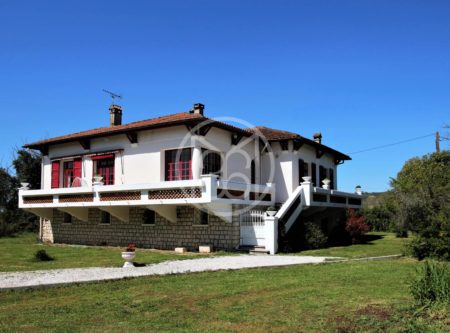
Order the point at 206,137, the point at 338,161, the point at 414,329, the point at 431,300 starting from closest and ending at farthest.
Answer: the point at 414,329
the point at 431,300
the point at 206,137
the point at 338,161

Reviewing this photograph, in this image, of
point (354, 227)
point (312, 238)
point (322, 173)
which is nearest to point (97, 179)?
point (312, 238)

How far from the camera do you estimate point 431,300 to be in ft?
22.2

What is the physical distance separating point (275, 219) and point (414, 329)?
12.5 meters

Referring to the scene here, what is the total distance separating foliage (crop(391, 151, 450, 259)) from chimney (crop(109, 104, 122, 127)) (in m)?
16.4

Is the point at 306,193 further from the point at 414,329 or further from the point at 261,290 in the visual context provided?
the point at 414,329

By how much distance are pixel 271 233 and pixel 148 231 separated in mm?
6483

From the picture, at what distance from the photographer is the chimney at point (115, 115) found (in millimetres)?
26759

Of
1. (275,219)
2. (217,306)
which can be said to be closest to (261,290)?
(217,306)

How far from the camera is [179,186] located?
723 inches

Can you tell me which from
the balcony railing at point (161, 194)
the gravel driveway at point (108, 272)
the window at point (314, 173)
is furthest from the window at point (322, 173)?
the gravel driveway at point (108, 272)

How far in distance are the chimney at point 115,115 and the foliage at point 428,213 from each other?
16377 millimetres

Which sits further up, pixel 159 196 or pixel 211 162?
pixel 211 162

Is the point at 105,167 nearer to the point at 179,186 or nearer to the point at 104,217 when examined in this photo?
the point at 104,217

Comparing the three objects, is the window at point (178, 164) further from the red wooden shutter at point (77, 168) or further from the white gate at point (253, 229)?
the red wooden shutter at point (77, 168)
